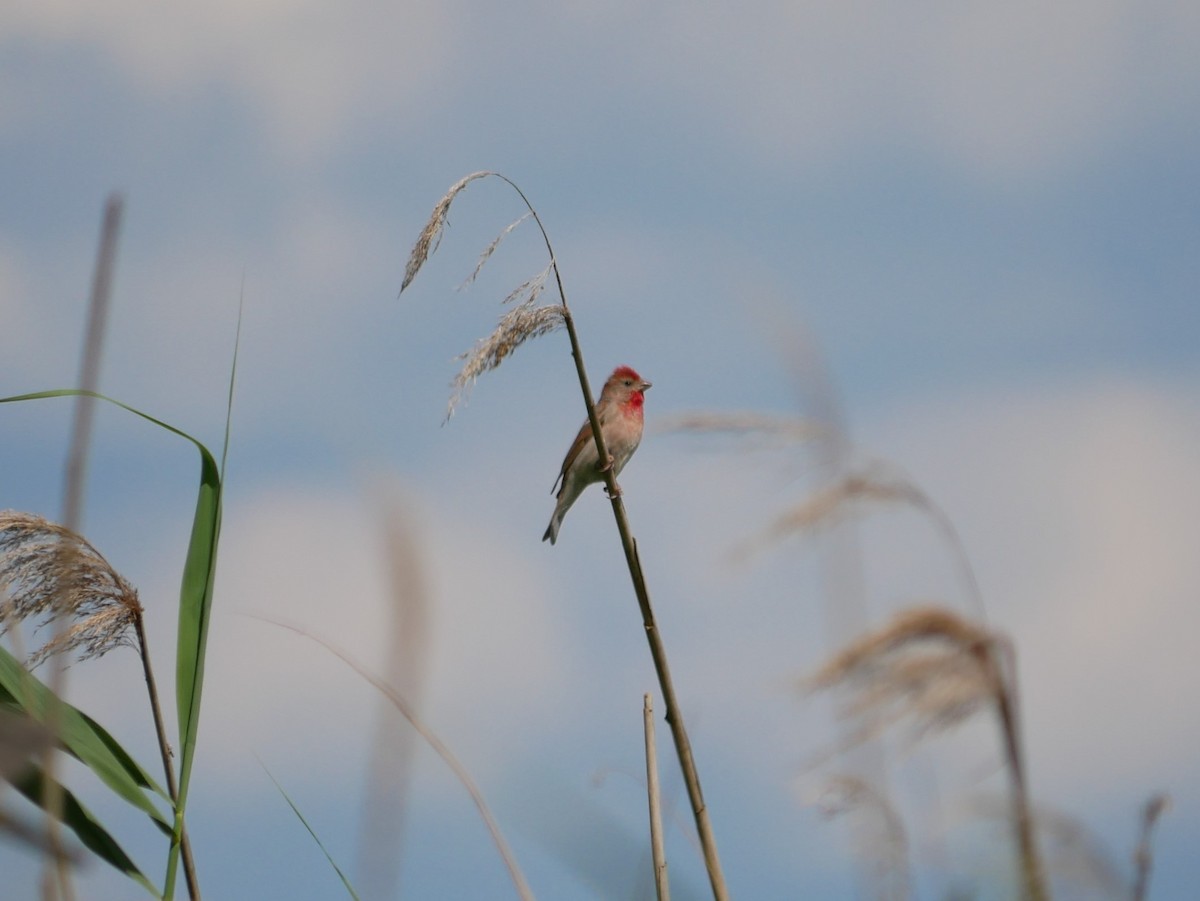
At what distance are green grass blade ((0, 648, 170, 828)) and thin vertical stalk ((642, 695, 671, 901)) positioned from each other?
100 centimetres

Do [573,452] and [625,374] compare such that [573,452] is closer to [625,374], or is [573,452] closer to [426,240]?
[625,374]

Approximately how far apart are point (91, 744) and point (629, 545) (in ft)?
3.94

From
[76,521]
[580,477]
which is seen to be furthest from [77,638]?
[580,477]

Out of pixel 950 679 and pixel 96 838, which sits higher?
pixel 950 679

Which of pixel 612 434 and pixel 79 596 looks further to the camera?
pixel 612 434

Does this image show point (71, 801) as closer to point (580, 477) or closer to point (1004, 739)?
point (1004, 739)

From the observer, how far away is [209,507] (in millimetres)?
2631

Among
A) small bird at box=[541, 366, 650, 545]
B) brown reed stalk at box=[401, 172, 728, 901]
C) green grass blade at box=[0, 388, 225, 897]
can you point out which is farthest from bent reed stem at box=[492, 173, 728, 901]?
small bird at box=[541, 366, 650, 545]

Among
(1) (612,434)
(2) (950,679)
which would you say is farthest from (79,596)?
(1) (612,434)

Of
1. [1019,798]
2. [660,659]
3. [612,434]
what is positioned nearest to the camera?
[1019,798]

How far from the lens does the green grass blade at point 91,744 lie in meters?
2.34

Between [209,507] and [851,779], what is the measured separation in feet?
4.80

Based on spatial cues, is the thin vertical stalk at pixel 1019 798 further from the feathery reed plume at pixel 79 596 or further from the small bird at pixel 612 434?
the small bird at pixel 612 434

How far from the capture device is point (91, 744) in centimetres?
248
